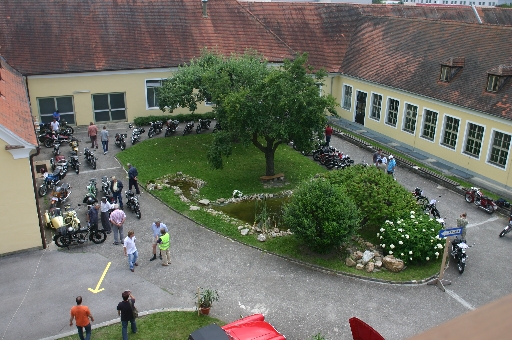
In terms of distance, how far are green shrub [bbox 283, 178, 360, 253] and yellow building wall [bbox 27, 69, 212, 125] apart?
61.0ft

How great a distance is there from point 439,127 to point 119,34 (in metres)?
21.5

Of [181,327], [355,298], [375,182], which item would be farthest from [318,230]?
[181,327]

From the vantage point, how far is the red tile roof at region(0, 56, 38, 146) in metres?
16.9

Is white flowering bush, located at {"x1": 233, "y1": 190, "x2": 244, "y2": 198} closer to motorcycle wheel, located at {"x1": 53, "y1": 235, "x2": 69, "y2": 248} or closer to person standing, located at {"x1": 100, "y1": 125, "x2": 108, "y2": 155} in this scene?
motorcycle wheel, located at {"x1": 53, "y1": 235, "x2": 69, "y2": 248}

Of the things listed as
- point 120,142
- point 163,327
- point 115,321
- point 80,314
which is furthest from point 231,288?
point 120,142

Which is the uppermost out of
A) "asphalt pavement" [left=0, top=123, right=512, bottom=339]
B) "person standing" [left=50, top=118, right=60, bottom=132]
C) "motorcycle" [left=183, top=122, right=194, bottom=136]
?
"person standing" [left=50, top=118, right=60, bottom=132]

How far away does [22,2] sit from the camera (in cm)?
3183

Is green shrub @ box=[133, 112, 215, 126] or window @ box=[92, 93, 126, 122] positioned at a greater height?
window @ box=[92, 93, 126, 122]

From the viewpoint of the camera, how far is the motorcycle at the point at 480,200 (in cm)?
2158

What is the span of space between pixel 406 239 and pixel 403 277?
1.44 metres

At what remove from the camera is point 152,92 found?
3319 centimetres

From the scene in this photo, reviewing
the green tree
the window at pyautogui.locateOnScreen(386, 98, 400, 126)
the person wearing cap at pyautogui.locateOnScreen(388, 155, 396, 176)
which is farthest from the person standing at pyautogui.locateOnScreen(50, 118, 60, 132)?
the window at pyautogui.locateOnScreen(386, 98, 400, 126)

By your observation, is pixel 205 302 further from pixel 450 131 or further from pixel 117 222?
pixel 450 131

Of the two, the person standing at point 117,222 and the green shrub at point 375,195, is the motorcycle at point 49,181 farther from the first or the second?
the green shrub at point 375,195
